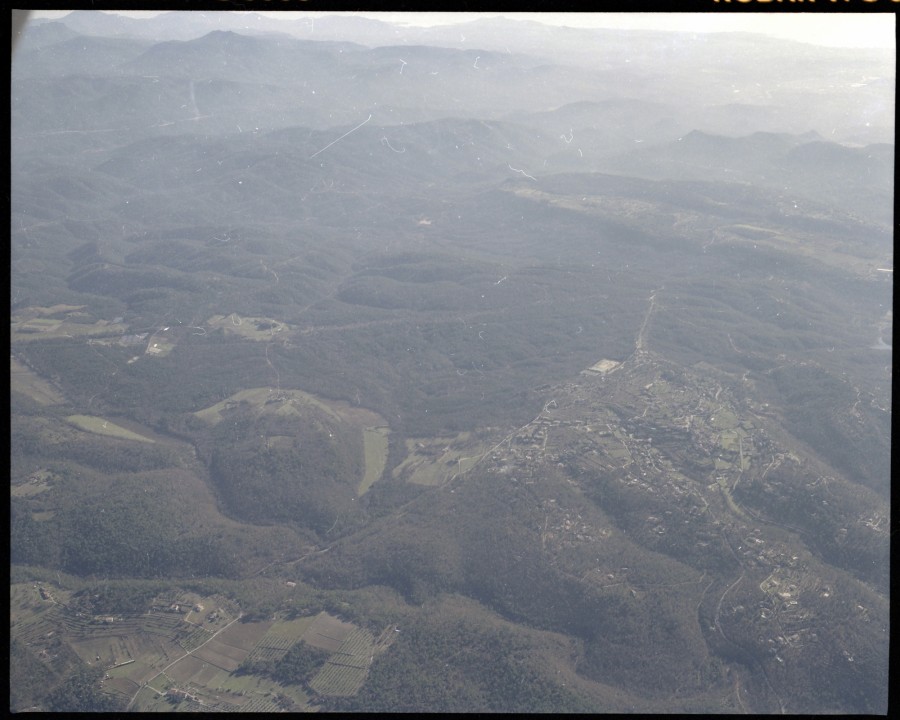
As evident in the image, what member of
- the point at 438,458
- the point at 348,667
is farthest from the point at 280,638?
the point at 438,458

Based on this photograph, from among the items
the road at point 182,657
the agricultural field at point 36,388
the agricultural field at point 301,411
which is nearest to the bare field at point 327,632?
the road at point 182,657

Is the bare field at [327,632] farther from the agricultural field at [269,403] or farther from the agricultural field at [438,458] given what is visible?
the agricultural field at [269,403]

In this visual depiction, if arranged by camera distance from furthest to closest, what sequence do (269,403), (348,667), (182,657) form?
(269,403)
(182,657)
(348,667)

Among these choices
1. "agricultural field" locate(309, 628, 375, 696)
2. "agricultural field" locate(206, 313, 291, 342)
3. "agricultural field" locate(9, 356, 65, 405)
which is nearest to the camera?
"agricultural field" locate(309, 628, 375, 696)

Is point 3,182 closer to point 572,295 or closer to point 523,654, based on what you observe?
point 523,654

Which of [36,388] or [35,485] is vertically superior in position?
[36,388]

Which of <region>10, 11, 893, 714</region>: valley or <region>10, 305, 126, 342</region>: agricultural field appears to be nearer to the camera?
<region>10, 11, 893, 714</region>: valley

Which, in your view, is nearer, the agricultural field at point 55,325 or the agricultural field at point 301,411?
the agricultural field at point 301,411

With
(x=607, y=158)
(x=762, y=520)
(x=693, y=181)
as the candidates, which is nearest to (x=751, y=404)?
(x=762, y=520)

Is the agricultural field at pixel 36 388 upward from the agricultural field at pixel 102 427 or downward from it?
upward

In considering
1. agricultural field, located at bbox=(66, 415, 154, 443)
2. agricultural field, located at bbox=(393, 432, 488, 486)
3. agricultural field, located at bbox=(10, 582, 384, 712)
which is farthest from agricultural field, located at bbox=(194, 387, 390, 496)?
agricultural field, located at bbox=(10, 582, 384, 712)

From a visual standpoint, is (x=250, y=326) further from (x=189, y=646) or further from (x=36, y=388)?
(x=189, y=646)

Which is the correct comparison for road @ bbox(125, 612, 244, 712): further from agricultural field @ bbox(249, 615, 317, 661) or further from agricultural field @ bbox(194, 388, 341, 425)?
agricultural field @ bbox(194, 388, 341, 425)
